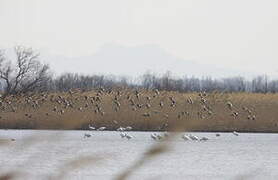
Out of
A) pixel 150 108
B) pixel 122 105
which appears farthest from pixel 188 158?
pixel 122 105

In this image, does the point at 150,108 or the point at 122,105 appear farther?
the point at 122,105

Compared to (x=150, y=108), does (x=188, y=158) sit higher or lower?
lower

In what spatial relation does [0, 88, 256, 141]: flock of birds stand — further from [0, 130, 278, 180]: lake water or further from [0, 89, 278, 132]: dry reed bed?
[0, 130, 278, 180]: lake water

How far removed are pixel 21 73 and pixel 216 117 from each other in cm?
1030

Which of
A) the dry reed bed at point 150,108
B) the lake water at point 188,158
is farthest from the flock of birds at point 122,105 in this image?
the lake water at point 188,158

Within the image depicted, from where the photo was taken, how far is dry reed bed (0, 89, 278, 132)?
2252 cm

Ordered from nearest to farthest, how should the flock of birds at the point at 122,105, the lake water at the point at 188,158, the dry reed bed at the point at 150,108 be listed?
the lake water at the point at 188,158 < the dry reed bed at the point at 150,108 < the flock of birds at the point at 122,105

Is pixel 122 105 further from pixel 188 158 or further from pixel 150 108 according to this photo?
pixel 188 158

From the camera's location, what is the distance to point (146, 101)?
24125mm

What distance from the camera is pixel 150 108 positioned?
2333cm

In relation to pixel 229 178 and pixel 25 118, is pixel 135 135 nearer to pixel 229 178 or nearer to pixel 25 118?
pixel 25 118

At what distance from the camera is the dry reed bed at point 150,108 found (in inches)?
886

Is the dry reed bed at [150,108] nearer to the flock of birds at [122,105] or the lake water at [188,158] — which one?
the flock of birds at [122,105]

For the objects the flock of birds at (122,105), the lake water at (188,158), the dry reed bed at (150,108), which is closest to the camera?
the lake water at (188,158)
